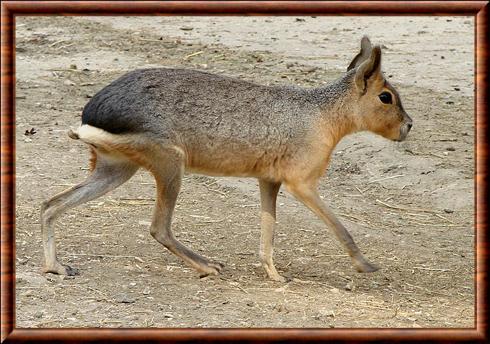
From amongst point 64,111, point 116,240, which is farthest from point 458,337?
point 64,111

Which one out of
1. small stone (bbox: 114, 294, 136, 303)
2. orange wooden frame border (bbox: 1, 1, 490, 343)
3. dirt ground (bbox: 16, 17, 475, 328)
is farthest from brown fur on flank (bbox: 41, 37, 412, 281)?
orange wooden frame border (bbox: 1, 1, 490, 343)

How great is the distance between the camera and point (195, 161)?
5.93 m

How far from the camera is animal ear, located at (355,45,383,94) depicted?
20.1 feet

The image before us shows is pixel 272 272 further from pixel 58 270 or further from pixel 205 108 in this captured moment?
pixel 58 270

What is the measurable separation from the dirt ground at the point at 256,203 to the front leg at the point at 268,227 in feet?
0.35

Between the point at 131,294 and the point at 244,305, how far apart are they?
617 millimetres

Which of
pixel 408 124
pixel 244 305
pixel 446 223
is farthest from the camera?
pixel 446 223

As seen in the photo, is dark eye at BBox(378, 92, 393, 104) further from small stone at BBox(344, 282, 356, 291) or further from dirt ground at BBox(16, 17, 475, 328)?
small stone at BBox(344, 282, 356, 291)

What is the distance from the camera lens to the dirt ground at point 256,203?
5.37m

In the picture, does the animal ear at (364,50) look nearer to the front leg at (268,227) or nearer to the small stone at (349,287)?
the front leg at (268,227)

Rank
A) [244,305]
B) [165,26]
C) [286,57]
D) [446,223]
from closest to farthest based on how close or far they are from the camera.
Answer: [244,305]
[446,223]
[286,57]
[165,26]

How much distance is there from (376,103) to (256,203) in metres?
1.49

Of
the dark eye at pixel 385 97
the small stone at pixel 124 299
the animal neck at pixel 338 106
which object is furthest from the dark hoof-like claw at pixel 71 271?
the dark eye at pixel 385 97
